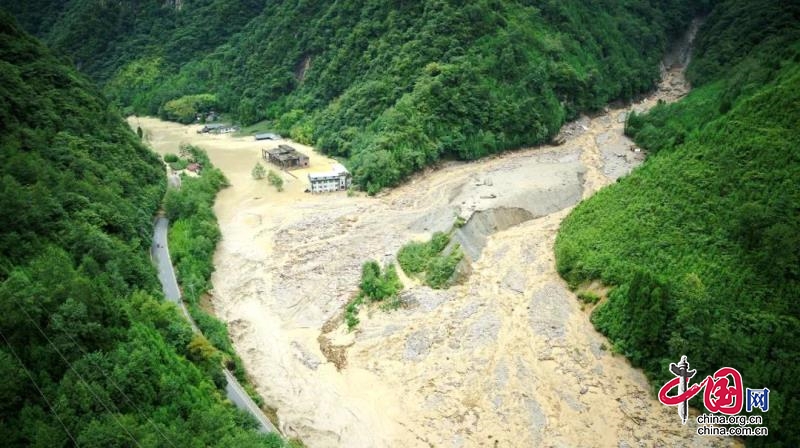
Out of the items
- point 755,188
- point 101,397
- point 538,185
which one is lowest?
point 538,185

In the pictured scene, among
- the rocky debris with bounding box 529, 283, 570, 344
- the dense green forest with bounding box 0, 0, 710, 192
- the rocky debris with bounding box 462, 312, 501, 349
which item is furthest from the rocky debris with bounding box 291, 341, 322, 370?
the dense green forest with bounding box 0, 0, 710, 192

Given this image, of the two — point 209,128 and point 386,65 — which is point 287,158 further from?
point 209,128

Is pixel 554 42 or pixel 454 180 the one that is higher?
pixel 554 42

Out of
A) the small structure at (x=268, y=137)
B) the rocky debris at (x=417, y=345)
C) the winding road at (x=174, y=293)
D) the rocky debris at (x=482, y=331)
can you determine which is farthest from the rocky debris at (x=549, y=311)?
the small structure at (x=268, y=137)

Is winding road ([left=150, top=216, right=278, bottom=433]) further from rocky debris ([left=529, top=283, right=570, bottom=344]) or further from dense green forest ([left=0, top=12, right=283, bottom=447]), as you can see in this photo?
rocky debris ([left=529, top=283, right=570, bottom=344])

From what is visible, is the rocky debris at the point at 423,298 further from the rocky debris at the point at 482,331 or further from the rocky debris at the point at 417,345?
the rocky debris at the point at 482,331

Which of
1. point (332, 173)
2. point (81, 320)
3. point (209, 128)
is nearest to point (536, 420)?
point (81, 320)

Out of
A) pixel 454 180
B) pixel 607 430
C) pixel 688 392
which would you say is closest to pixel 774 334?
pixel 688 392

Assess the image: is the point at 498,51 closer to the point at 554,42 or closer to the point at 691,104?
the point at 554,42
